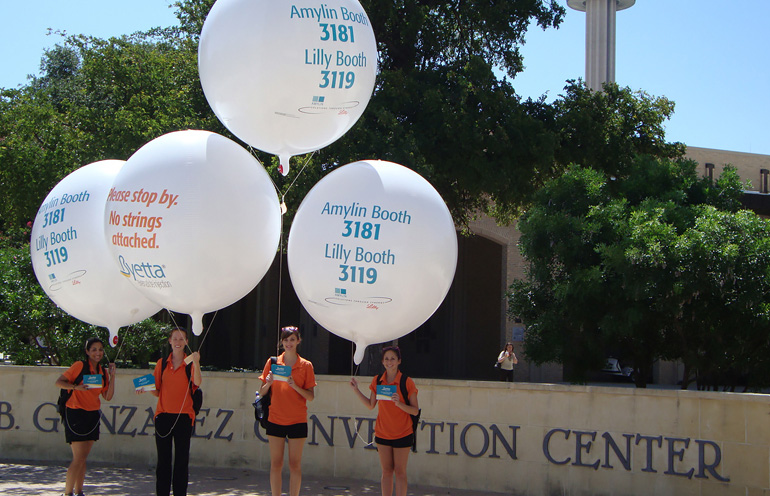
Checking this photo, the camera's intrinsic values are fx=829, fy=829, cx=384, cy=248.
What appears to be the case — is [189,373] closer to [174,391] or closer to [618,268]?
[174,391]

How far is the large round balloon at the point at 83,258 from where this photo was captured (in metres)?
7.29

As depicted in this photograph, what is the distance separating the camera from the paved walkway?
834cm

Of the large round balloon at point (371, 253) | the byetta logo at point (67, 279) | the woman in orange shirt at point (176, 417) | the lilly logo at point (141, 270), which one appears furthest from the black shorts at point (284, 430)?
the byetta logo at point (67, 279)

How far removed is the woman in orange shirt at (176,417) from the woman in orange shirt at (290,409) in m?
0.67

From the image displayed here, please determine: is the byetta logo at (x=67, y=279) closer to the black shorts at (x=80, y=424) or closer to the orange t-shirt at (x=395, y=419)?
the black shorts at (x=80, y=424)

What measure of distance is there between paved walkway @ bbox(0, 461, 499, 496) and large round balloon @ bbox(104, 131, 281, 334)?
2502 mm

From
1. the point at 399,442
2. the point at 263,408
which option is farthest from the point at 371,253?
the point at 263,408

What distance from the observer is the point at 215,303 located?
6777mm

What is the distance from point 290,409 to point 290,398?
91mm

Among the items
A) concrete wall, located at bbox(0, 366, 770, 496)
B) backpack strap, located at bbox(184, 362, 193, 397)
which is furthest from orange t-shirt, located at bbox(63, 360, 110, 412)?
concrete wall, located at bbox(0, 366, 770, 496)

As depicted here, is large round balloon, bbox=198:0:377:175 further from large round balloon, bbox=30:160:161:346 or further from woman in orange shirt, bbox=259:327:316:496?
woman in orange shirt, bbox=259:327:316:496

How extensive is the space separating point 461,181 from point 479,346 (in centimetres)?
1433

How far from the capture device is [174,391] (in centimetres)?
709

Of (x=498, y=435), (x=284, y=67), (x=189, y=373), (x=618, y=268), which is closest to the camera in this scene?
(x=284, y=67)
